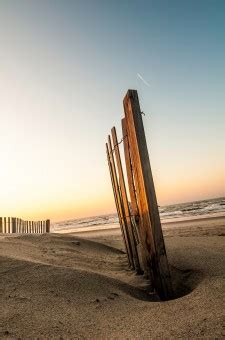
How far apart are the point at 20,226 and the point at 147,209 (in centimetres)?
1558

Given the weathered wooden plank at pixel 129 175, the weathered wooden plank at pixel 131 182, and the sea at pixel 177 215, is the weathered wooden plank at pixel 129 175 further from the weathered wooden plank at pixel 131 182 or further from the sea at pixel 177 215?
the sea at pixel 177 215

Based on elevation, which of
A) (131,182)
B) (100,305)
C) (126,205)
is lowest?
(100,305)

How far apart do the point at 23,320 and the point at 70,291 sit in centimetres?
74

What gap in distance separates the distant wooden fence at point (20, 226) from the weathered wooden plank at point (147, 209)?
14.0 m

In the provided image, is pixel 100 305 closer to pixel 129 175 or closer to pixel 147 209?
pixel 147 209

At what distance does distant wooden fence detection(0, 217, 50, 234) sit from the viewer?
1638 cm

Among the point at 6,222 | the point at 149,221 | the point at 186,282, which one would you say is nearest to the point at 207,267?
the point at 186,282

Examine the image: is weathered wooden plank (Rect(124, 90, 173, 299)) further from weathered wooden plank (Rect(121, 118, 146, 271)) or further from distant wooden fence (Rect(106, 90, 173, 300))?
weathered wooden plank (Rect(121, 118, 146, 271))

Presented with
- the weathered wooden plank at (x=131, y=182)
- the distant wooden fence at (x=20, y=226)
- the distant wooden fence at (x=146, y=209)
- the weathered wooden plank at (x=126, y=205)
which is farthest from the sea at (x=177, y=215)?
the distant wooden fence at (x=146, y=209)

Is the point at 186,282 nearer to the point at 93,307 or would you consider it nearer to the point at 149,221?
the point at 149,221

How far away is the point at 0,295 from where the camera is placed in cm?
266

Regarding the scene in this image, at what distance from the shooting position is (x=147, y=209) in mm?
3170

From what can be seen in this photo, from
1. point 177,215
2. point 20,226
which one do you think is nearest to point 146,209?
point 20,226

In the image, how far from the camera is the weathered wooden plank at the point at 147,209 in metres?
3.10
